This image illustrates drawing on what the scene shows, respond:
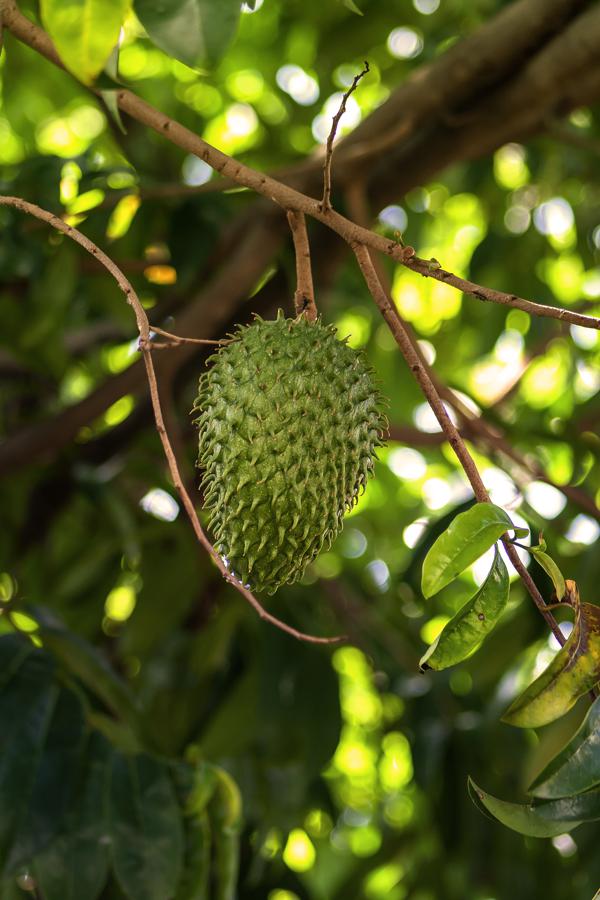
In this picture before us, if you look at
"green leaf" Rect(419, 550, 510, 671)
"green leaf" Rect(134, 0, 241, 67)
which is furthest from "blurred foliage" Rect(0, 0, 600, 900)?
"green leaf" Rect(134, 0, 241, 67)

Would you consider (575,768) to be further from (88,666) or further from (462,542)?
(88,666)

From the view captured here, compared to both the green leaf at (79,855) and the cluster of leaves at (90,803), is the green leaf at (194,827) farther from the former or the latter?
the green leaf at (79,855)

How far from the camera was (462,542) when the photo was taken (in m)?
1.33

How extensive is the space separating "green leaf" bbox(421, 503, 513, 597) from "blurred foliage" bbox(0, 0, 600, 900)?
30.4 inches

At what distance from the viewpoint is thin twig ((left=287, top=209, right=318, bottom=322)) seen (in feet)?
5.08

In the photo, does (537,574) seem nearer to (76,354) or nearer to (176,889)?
(176,889)

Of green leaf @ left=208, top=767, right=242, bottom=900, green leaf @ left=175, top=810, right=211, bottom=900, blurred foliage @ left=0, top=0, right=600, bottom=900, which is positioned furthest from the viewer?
blurred foliage @ left=0, top=0, right=600, bottom=900

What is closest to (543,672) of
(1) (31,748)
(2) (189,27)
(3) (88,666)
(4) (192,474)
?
(2) (189,27)

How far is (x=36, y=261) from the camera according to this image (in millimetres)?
2785

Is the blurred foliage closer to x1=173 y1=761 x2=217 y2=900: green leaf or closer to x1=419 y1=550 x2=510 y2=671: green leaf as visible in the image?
x1=173 y1=761 x2=217 y2=900: green leaf

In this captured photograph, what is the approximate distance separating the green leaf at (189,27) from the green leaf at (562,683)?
0.90 meters

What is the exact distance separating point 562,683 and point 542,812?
0.55ft

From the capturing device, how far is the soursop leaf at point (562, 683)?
4.46 feet

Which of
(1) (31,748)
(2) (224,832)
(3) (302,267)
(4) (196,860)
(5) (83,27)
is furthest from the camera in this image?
(2) (224,832)
